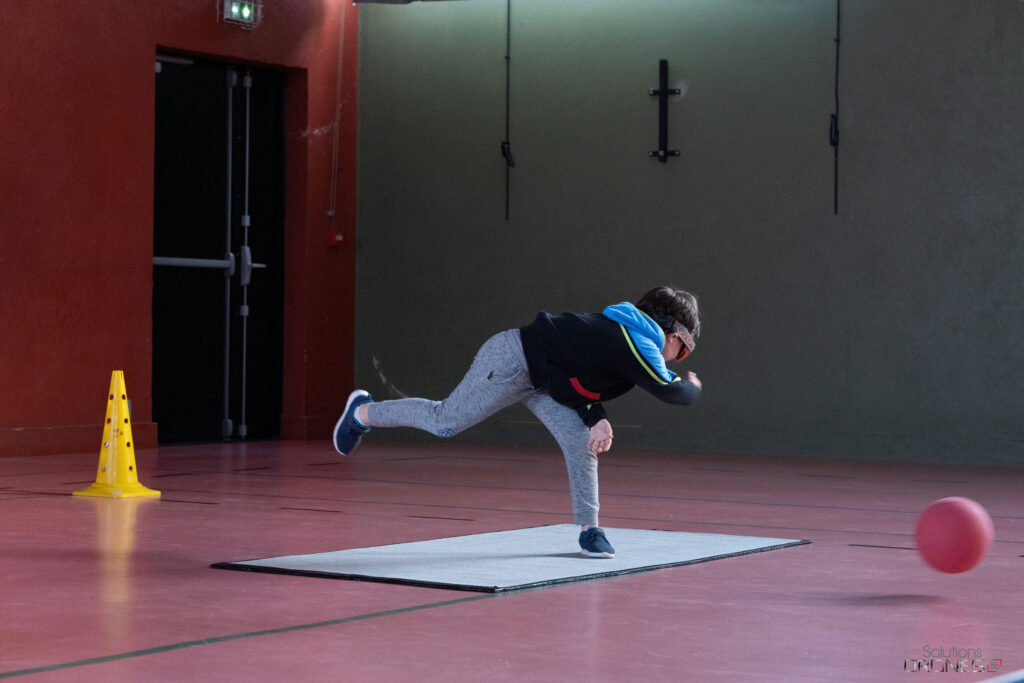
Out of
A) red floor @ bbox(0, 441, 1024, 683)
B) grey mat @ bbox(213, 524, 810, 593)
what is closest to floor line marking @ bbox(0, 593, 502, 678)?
red floor @ bbox(0, 441, 1024, 683)

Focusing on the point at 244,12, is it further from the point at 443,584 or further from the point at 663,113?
the point at 443,584

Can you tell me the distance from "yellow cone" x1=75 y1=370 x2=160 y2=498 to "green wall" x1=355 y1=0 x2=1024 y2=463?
418cm

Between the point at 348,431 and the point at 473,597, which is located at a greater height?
the point at 348,431

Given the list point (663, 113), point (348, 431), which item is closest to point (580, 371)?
point (348, 431)

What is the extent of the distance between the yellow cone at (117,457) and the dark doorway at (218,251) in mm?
3410

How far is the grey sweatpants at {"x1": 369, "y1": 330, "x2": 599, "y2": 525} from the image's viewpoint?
4.79 metres

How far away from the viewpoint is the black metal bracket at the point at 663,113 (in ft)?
32.9

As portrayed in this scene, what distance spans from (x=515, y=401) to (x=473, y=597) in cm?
94

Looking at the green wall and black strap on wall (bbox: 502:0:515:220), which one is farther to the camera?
black strap on wall (bbox: 502:0:515:220)

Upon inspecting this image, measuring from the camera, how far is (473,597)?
4008mm

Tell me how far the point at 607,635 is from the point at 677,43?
281 inches

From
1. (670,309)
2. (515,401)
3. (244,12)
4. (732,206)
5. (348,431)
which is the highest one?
(244,12)

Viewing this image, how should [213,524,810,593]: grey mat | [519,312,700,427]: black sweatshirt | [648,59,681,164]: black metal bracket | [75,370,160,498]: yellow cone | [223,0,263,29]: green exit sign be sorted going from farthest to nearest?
[223,0,263,29]: green exit sign < [648,59,681,164]: black metal bracket < [75,370,160,498]: yellow cone < [519,312,700,427]: black sweatshirt < [213,524,810,593]: grey mat

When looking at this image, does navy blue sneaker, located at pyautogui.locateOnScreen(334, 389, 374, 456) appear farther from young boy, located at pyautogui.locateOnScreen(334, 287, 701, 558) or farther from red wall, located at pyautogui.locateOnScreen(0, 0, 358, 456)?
red wall, located at pyautogui.locateOnScreen(0, 0, 358, 456)
